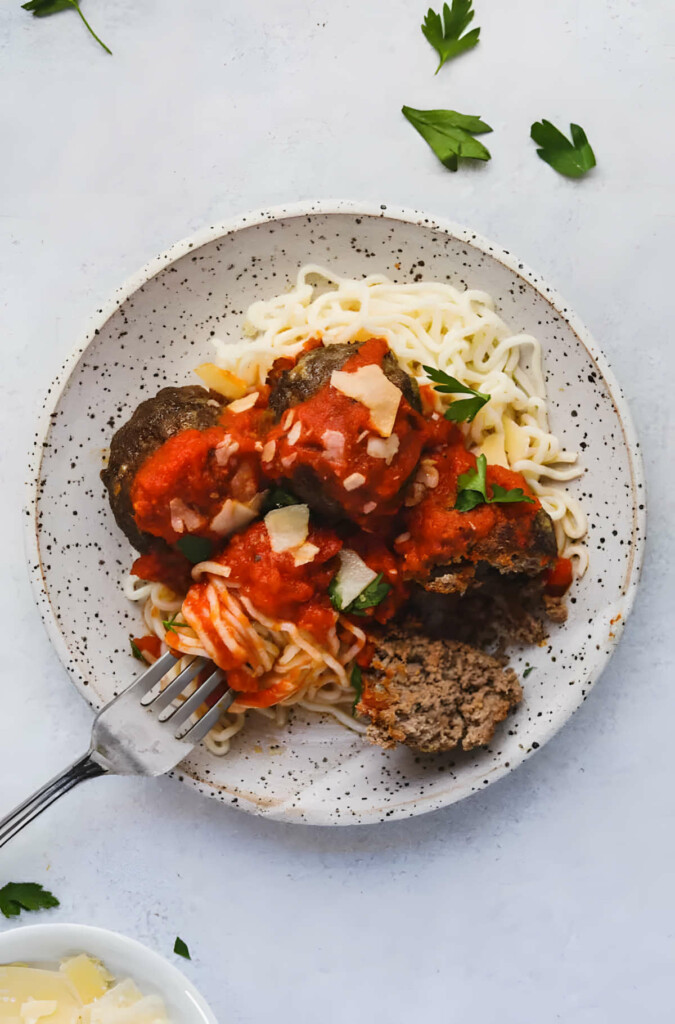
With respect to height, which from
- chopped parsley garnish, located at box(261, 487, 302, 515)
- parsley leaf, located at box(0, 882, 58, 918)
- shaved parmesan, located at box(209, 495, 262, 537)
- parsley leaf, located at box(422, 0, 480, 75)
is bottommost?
parsley leaf, located at box(0, 882, 58, 918)

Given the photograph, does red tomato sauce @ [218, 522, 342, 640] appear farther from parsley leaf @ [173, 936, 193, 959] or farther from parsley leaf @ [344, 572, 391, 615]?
parsley leaf @ [173, 936, 193, 959]

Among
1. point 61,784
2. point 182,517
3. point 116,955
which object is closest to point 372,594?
point 182,517

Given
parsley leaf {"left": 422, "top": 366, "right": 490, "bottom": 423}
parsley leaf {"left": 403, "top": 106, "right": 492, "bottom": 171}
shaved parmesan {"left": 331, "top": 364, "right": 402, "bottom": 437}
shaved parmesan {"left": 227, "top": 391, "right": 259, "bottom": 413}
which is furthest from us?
parsley leaf {"left": 403, "top": 106, "right": 492, "bottom": 171}

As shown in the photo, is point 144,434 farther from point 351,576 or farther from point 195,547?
point 351,576

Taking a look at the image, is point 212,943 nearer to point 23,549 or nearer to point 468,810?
point 468,810

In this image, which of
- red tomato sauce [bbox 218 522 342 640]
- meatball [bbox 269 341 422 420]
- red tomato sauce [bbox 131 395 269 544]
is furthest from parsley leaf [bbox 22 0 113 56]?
red tomato sauce [bbox 218 522 342 640]

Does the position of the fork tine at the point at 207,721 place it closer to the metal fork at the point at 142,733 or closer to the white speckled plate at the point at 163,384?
the metal fork at the point at 142,733
